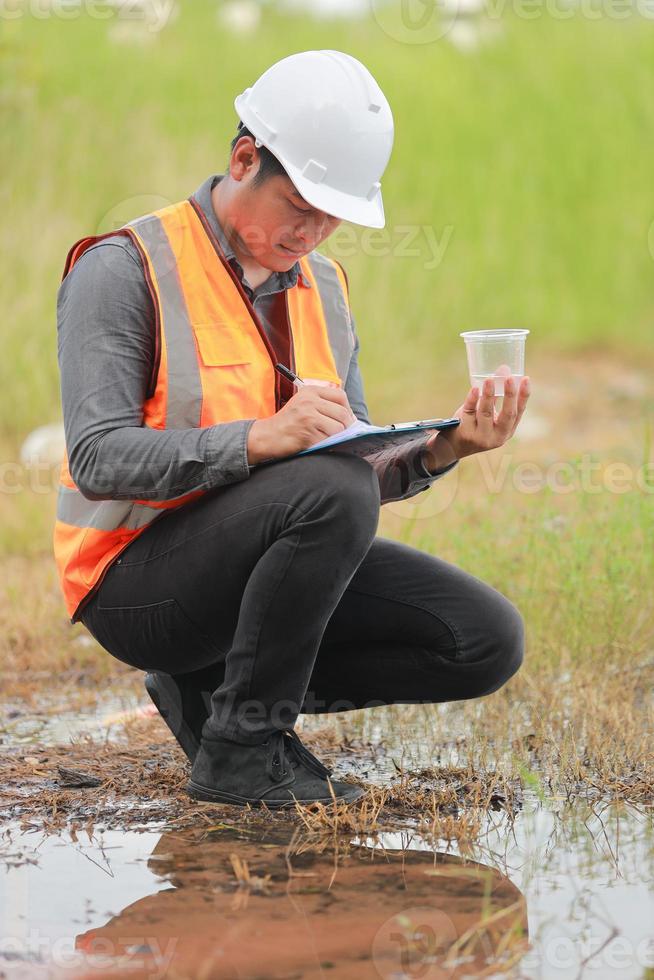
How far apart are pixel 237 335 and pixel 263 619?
0.61 meters

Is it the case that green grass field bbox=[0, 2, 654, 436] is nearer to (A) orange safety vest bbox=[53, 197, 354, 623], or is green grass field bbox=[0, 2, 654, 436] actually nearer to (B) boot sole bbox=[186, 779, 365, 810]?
(A) orange safety vest bbox=[53, 197, 354, 623]

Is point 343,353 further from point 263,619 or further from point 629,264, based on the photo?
point 629,264

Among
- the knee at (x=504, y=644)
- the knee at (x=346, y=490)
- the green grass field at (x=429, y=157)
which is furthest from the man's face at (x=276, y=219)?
the green grass field at (x=429, y=157)

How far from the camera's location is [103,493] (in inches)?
104

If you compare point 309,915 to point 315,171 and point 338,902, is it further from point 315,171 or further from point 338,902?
point 315,171

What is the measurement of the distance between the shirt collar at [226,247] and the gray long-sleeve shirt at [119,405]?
0.79ft

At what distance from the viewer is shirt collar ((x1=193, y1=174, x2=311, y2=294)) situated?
9.39ft

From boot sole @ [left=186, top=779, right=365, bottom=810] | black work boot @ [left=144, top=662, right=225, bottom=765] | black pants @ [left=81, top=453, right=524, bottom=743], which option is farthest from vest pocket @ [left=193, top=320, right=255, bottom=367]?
boot sole @ [left=186, top=779, right=365, bottom=810]

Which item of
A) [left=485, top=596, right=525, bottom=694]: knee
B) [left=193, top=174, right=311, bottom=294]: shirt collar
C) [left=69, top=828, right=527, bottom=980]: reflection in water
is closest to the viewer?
[left=69, top=828, right=527, bottom=980]: reflection in water

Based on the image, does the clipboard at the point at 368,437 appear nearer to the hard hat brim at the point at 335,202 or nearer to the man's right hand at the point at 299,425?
the man's right hand at the point at 299,425

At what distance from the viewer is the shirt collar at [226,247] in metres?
2.86

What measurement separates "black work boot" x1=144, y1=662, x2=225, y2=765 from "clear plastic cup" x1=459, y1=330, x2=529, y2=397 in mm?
929

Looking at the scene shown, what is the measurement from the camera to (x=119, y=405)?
2621 mm

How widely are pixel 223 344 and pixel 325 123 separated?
0.51 metres
